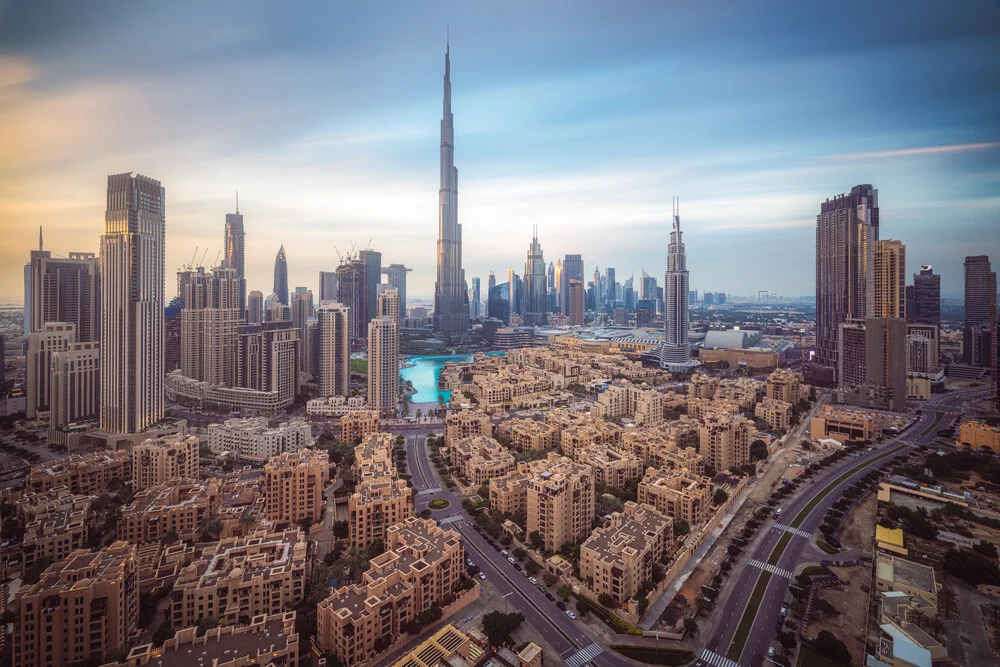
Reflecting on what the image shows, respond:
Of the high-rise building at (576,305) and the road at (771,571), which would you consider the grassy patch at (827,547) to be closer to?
the road at (771,571)

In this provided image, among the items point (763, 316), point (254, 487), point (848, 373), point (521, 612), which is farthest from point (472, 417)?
point (763, 316)

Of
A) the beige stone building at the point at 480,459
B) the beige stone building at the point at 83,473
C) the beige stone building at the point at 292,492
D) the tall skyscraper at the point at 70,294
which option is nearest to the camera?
the beige stone building at the point at 292,492

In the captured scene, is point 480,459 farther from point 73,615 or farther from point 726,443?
point 73,615

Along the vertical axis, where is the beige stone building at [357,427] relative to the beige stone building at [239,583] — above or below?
above

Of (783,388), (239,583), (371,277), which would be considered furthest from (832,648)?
(371,277)

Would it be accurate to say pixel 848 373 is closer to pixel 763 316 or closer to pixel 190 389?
pixel 190 389

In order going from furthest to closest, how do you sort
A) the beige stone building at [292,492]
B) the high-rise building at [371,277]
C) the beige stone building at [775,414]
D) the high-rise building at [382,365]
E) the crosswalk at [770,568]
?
the high-rise building at [371,277] → the high-rise building at [382,365] → the beige stone building at [775,414] → the beige stone building at [292,492] → the crosswalk at [770,568]

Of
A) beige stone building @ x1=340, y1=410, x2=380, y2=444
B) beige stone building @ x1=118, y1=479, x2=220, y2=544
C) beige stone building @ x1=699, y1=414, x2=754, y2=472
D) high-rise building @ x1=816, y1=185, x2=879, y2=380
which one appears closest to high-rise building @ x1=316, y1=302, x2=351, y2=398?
beige stone building @ x1=340, y1=410, x2=380, y2=444

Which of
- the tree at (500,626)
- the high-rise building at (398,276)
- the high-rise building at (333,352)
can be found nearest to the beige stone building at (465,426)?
the high-rise building at (333,352)
